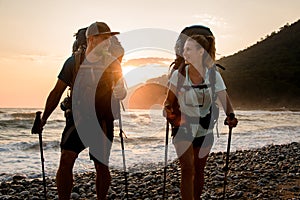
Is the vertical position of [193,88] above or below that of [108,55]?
below

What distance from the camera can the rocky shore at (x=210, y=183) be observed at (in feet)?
28.9

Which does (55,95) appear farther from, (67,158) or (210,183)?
(210,183)

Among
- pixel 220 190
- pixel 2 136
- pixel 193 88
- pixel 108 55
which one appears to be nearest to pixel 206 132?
pixel 193 88

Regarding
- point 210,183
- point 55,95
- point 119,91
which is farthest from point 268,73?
point 55,95

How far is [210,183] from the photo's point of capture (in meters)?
9.95

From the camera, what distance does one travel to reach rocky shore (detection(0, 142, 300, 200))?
8.81 metres

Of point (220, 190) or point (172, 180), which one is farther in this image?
point (172, 180)

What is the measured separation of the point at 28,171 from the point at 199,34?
28.4 ft

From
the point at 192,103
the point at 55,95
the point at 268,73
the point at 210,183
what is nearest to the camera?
the point at 192,103

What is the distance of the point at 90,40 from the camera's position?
582 cm

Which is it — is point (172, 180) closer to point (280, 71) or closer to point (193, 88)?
point (193, 88)

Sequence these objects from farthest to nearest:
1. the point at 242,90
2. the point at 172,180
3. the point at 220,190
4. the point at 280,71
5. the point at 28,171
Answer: the point at 280,71 < the point at 242,90 < the point at 28,171 < the point at 172,180 < the point at 220,190

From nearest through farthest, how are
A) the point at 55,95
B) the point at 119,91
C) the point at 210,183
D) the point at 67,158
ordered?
the point at 67,158 → the point at 55,95 → the point at 119,91 → the point at 210,183

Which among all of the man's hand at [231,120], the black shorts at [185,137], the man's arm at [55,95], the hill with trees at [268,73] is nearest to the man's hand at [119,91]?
the man's arm at [55,95]
